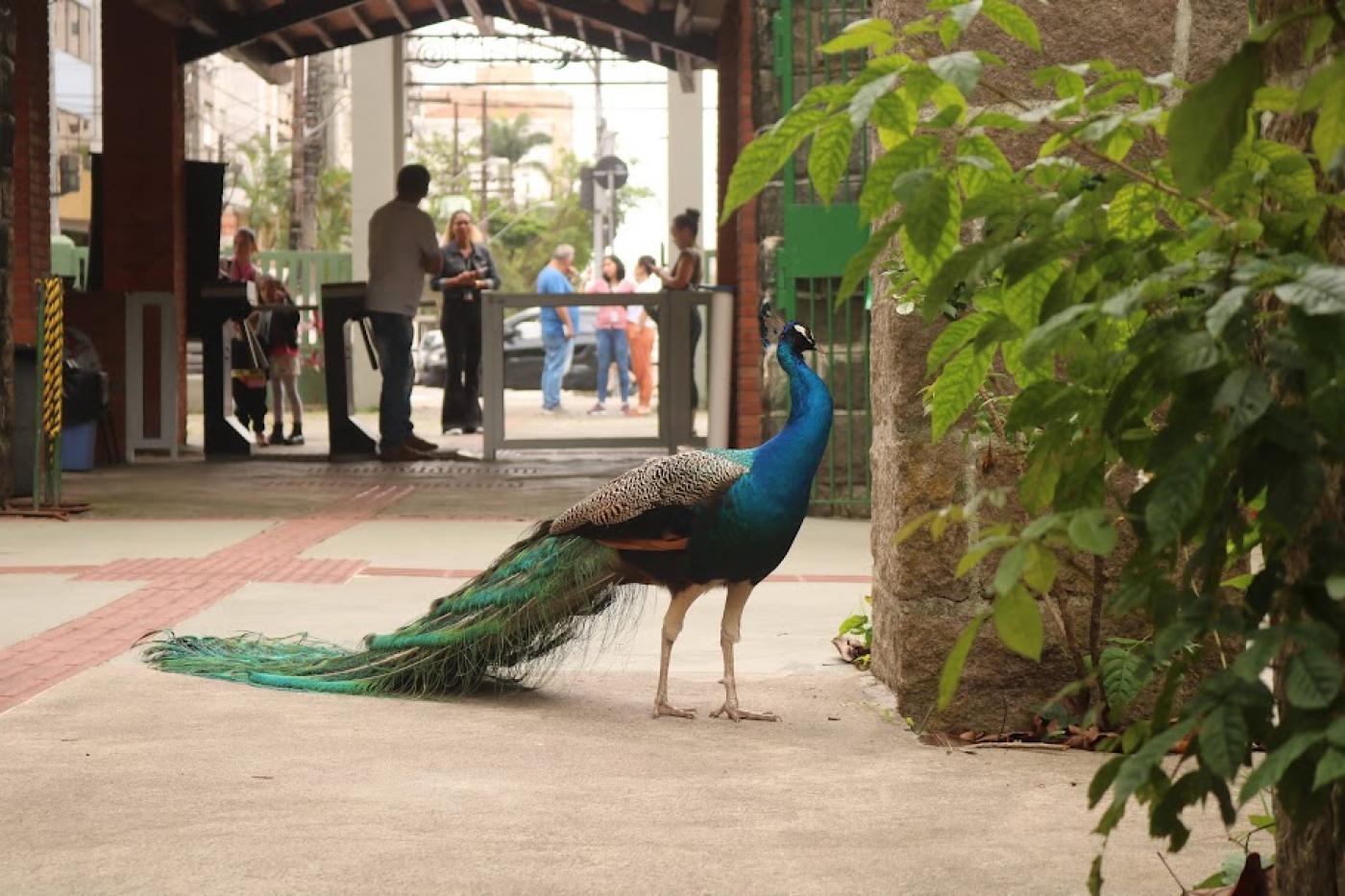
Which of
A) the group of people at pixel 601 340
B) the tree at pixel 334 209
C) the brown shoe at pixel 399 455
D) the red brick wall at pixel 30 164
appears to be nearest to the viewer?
the red brick wall at pixel 30 164

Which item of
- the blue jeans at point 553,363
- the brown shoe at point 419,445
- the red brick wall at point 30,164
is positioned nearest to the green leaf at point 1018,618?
the red brick wall at point 30,164

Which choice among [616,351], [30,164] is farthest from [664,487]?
[616,351]

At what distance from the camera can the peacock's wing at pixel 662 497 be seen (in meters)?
5.66

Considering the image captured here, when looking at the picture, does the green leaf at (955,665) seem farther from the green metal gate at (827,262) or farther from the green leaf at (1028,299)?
the green metal gate at (827,262)

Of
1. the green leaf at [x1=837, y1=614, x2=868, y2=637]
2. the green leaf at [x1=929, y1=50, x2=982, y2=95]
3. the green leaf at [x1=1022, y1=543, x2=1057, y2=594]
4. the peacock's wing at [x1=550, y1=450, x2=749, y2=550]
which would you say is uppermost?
the green leaf at [x1=929, y1=50, x2=982, y2=95]

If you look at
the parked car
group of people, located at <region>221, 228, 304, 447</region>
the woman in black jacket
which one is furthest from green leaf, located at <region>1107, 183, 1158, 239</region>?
the parked car

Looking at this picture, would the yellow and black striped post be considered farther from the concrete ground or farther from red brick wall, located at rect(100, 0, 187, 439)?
red brick wall, located at rect(100, 0, 187, 439)

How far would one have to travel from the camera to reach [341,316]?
670 inches

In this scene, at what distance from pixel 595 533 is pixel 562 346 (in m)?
18.3

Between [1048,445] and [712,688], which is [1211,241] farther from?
[712,688]

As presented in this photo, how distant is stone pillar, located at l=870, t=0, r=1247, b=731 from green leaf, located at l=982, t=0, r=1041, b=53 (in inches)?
105

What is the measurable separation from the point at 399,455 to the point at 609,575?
11021mm

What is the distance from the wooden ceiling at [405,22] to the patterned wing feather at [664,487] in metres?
12.2

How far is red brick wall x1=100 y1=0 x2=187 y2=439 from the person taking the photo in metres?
17.2
